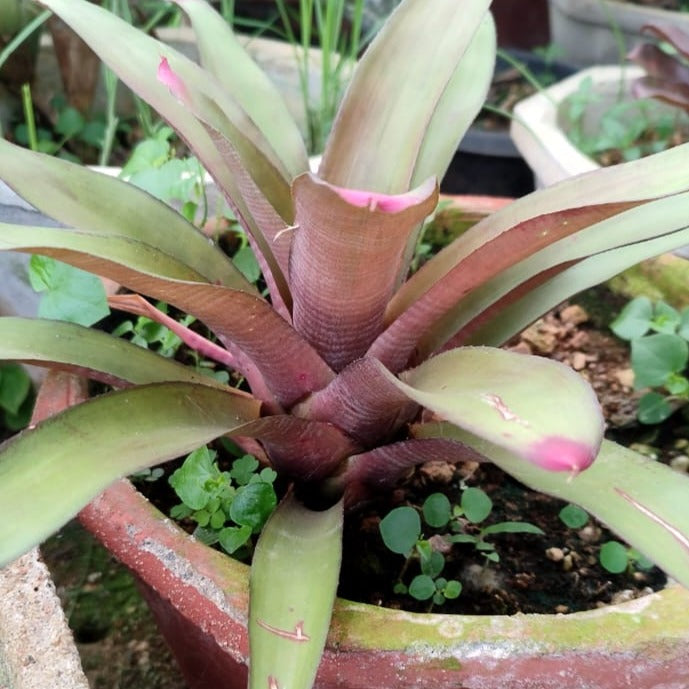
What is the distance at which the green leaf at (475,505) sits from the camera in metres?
0.60

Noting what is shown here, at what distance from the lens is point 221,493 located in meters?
0.57

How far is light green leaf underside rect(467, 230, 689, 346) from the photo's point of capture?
23.8 inches

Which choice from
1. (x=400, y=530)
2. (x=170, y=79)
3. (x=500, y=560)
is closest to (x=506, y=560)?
(x=500, y=560)

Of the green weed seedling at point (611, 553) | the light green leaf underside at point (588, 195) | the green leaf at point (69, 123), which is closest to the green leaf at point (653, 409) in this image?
the green weed seedling at point (611, 553)

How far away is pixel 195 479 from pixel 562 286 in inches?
11.9

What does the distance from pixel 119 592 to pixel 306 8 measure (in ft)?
2.36

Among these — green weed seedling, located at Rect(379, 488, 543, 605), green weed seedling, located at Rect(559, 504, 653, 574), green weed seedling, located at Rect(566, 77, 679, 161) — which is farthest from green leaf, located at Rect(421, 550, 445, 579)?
green weed seedling, located at Rect(566, 77, 679, 161)

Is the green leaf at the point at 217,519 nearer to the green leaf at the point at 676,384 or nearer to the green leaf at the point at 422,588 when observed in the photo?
the green leaf at the point at 422,588

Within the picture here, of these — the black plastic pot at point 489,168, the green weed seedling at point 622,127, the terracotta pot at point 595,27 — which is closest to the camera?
the green weed seedling at point 622,127

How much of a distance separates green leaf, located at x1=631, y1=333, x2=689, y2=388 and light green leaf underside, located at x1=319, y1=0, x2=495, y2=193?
284 mm

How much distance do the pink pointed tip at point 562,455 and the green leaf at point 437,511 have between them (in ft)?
0.89

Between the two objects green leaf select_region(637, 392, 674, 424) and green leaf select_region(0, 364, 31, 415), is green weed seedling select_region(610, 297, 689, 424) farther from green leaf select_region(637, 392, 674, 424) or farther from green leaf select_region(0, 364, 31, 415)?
green leaf select_region(0, 364, 31, 415)

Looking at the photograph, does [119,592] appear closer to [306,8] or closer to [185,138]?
[185,138]

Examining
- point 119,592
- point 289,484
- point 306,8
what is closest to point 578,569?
point 289,484
